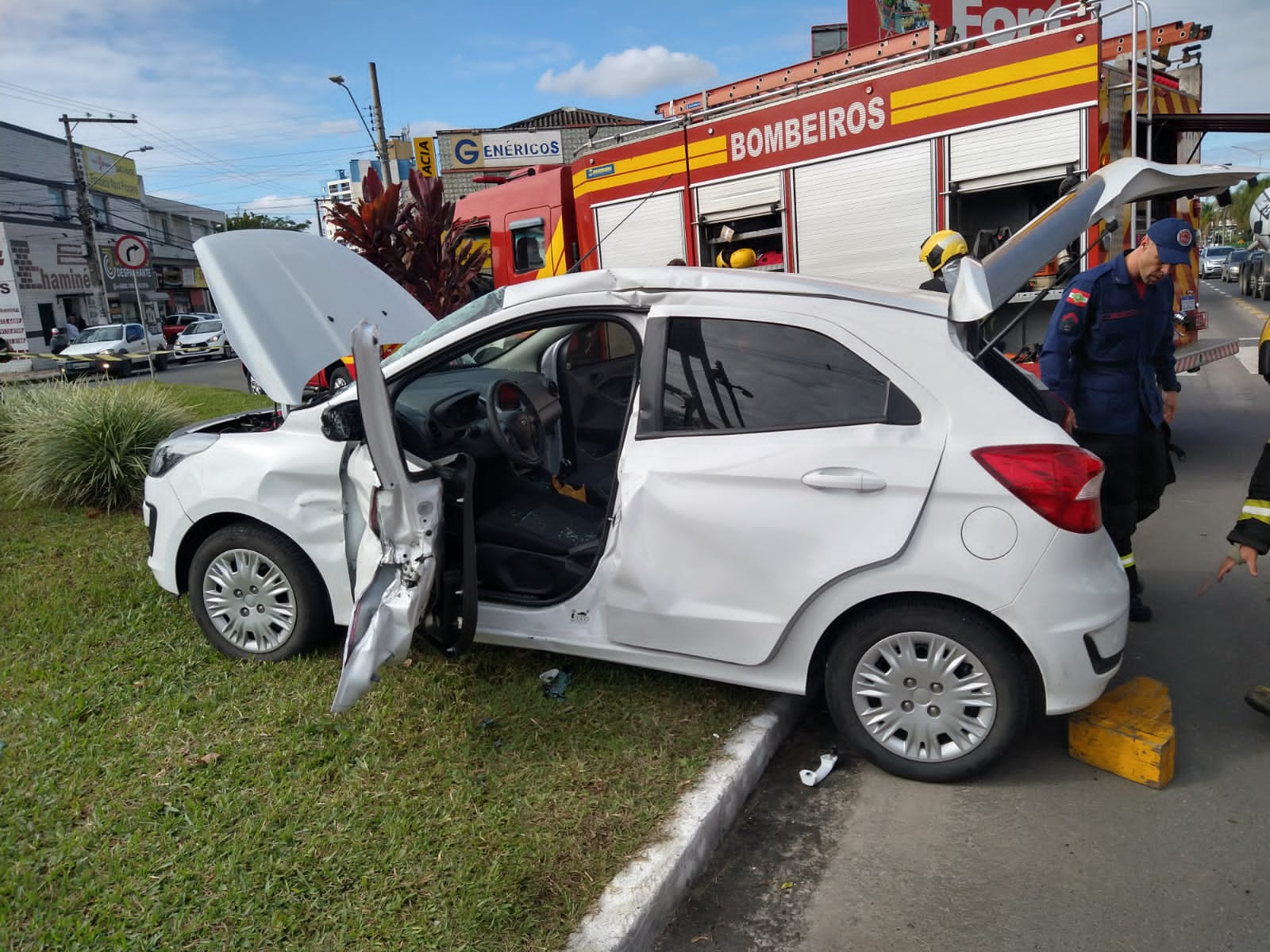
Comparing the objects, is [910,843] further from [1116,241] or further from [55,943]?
[1116,241]

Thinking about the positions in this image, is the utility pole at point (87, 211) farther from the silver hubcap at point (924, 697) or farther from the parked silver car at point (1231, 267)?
the parked silver car at point (1231, 267)

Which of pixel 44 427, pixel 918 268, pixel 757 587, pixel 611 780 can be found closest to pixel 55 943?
pixel 611 780

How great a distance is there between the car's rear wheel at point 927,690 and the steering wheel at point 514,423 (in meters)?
1.53

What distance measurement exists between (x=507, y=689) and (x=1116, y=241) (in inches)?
221

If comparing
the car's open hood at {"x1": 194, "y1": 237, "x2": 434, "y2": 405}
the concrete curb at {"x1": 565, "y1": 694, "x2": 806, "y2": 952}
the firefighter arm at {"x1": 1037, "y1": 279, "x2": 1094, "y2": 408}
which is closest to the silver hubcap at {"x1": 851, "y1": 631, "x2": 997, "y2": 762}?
the concrete curb at {"x1": 565, "y1": 694, "x2": 806, "y2": 952}

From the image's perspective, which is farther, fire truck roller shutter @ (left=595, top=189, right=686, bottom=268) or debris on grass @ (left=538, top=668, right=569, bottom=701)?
fire truck roller shutter @ (left=595, top=189, right=686, bottom=268)

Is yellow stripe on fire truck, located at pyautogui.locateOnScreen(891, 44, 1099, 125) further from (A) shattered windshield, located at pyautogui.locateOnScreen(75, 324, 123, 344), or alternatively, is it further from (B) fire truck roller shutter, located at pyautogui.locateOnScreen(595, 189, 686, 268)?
(A) shattered windshield, located at pyautogui.locateOnScreen(75, 324, 123, 344)

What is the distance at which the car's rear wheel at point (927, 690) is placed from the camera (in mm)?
2951

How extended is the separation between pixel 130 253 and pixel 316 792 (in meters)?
11.2

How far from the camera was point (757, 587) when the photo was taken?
122 inches

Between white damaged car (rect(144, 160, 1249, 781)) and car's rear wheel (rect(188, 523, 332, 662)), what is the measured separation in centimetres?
1

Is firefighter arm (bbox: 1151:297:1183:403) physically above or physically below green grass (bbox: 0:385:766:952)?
above

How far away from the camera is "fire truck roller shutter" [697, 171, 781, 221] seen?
826 cm

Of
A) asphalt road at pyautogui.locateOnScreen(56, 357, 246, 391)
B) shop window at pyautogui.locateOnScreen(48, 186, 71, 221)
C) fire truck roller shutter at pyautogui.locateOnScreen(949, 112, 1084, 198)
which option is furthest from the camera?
shop window at pyautogui.locateOnScreen(48, 186, 71, 221)
